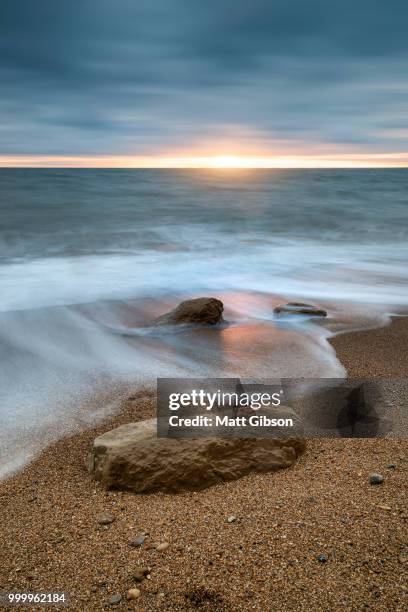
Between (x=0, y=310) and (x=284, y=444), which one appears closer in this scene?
(x=284, y=444)

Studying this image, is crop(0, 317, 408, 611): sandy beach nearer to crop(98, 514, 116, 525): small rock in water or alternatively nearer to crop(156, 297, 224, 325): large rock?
crop(98, 514, 116, 525): small rock in water

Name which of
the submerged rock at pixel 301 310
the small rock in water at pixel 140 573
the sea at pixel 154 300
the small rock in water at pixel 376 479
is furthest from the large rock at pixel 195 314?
the small rock in water at pixel 140 573

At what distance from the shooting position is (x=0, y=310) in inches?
284

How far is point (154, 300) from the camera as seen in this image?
8.04m

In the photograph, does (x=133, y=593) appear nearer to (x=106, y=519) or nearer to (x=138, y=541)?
(x=138, y=541)

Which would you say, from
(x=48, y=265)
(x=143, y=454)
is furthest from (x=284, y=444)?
(x=48, y=265)

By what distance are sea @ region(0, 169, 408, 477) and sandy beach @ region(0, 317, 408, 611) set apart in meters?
0.79

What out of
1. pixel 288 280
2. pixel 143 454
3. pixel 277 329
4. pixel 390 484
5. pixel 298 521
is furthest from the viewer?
pixel 288 280

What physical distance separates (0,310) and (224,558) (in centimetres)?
588

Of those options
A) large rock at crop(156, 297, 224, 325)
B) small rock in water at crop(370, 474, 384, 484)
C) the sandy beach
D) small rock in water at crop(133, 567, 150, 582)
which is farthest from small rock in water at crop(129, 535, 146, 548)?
large rock at crop(156, 297, 224, 325)

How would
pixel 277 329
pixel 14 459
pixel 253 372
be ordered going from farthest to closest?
pixel 277 329
pixel 253 372
pixel 14 459

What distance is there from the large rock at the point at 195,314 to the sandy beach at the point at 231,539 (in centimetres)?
318

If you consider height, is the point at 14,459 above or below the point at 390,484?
below

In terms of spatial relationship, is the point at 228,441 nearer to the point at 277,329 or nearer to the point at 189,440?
the point at 189,440
